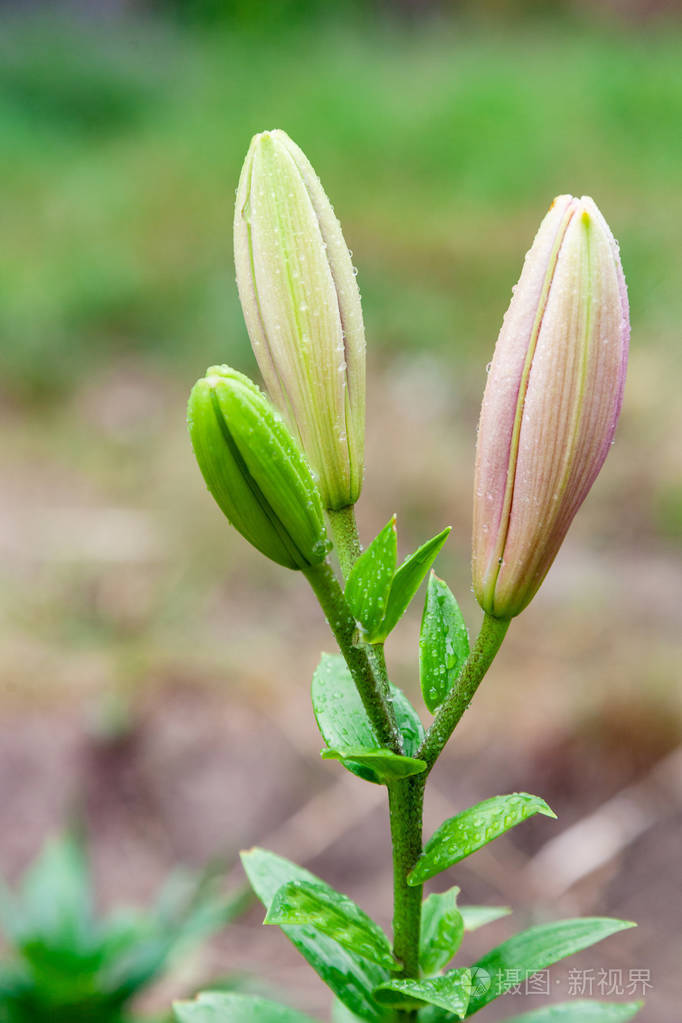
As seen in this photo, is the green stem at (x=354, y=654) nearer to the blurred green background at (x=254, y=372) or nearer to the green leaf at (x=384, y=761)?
the green leaf at (x=384, y=761)

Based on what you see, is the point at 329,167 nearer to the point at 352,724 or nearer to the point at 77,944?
the point at 77,944

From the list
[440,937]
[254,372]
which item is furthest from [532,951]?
[254,372]

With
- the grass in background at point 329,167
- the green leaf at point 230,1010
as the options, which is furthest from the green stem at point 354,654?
the grass in background at point 329,167

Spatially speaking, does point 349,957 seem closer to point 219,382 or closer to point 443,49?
point 219,382

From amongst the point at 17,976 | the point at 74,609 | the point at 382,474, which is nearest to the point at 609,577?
the point at 382,474

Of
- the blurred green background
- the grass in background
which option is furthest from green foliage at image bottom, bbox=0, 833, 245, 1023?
the grass in background
